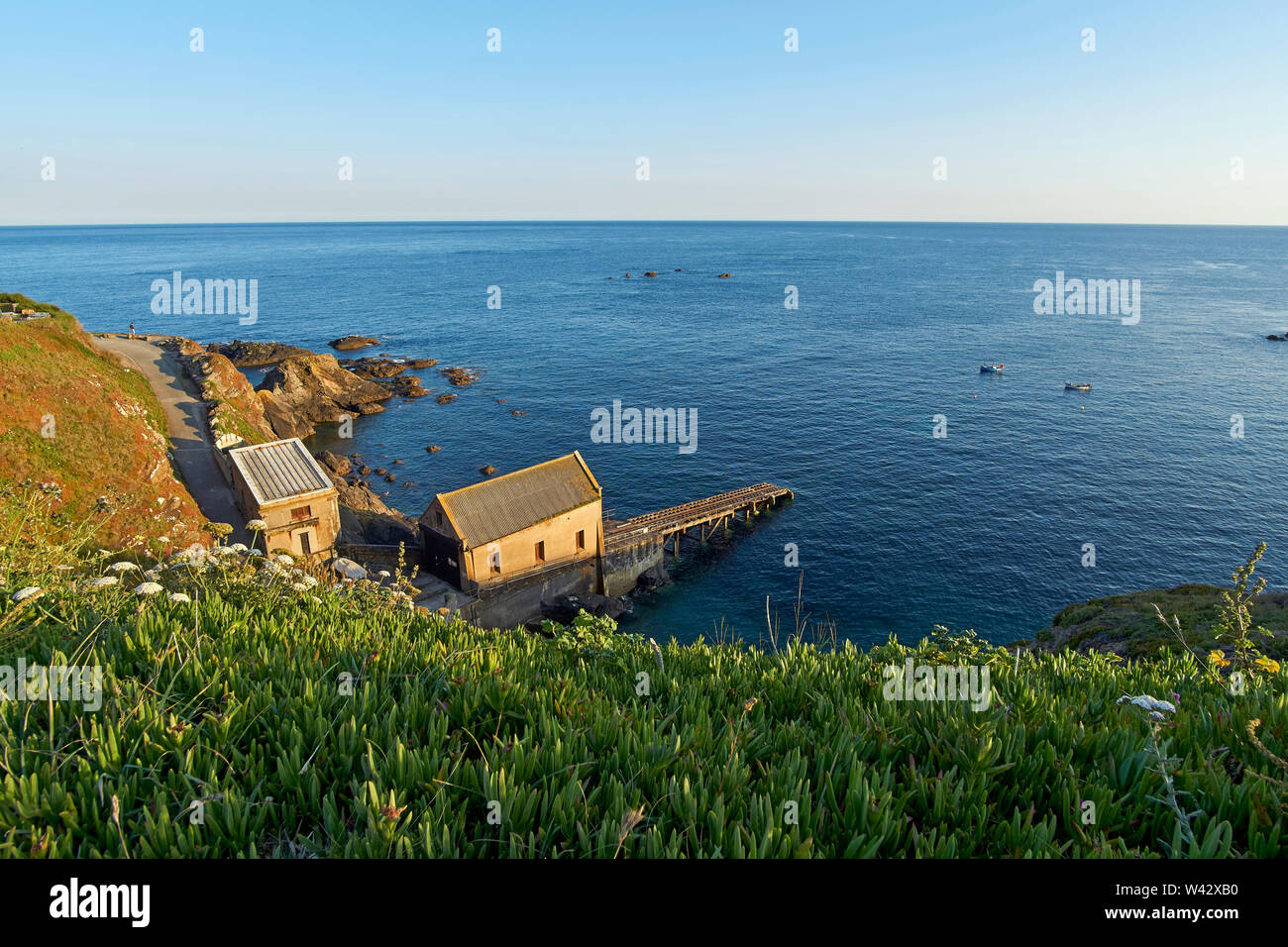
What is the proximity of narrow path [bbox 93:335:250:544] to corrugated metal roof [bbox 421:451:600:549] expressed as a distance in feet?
36.4

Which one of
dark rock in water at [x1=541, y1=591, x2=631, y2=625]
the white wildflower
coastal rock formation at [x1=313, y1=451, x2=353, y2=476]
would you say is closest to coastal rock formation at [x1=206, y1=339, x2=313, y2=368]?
coastal rock formation at [x1=313, y1=451, x2=353, y2=476]

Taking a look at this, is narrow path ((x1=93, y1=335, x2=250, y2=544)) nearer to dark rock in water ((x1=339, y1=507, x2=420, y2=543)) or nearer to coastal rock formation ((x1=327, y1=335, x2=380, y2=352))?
dark rock in water ((x1=339, y1=507, x2=420, y2=543))

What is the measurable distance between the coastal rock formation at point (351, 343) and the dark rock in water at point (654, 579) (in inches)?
2931

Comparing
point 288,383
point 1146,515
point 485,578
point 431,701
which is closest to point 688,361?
point 288,383

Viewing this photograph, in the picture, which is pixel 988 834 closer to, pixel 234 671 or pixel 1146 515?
pixel 234 671

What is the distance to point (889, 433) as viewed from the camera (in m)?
66.7

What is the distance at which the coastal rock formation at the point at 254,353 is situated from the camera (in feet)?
288

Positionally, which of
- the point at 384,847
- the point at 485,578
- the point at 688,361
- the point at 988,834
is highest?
the point at 688,361

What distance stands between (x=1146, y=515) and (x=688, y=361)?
5529cm

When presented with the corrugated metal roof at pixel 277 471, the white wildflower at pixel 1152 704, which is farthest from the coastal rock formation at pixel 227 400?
Answer: the white wildflower at pixel 1152 704

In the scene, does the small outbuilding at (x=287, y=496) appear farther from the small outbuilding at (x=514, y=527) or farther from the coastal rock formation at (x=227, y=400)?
the coastal rock formation at (x=227, y=400)

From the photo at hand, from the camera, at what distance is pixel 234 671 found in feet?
23.5

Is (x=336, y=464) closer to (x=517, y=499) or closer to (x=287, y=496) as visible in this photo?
(x=287, y=496)

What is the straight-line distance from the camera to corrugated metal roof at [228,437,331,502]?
3353cm
